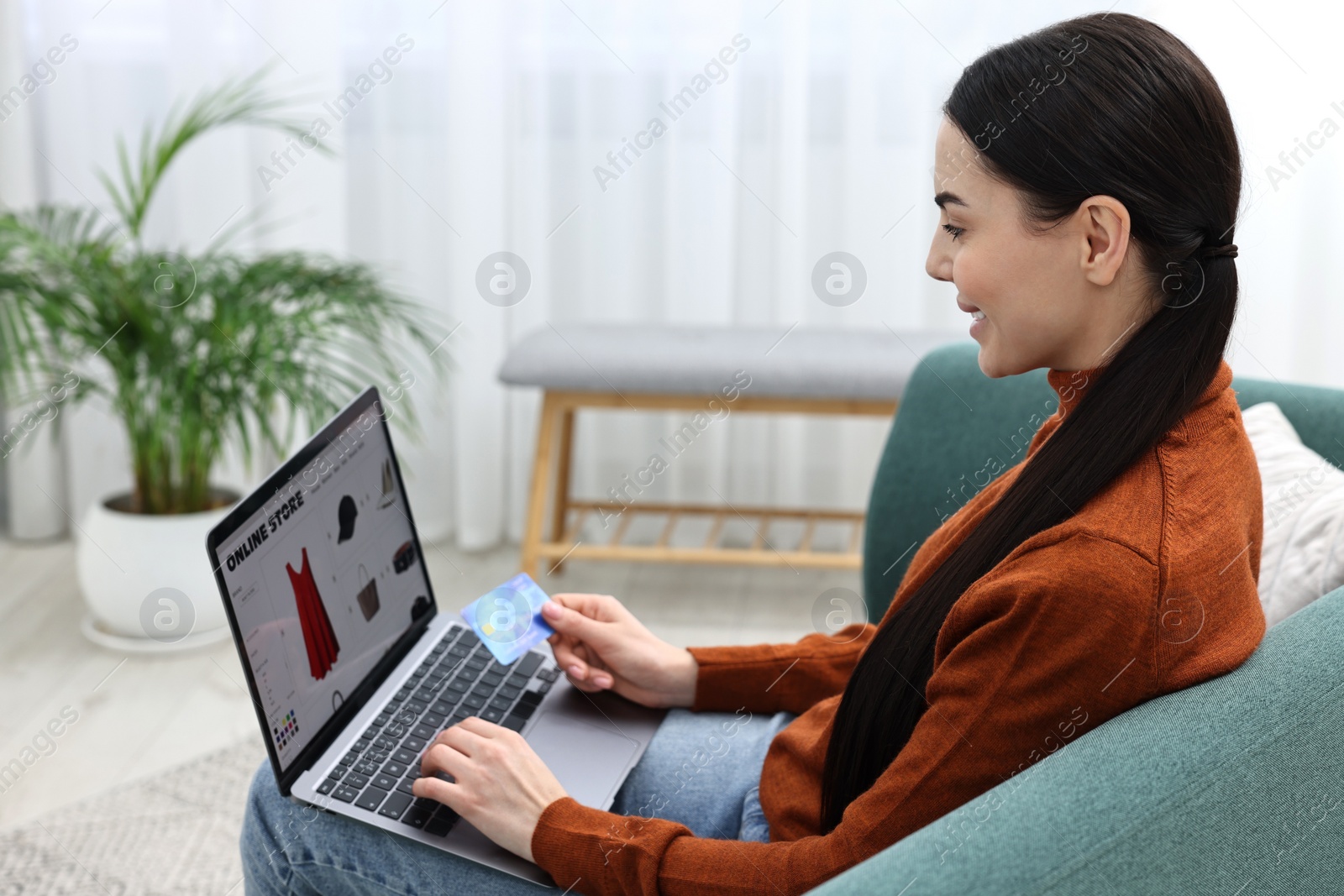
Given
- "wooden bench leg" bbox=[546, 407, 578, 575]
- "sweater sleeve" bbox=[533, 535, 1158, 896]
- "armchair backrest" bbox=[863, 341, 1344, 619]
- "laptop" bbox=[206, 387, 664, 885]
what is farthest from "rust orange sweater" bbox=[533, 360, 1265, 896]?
"wooden bench leg" bbox=[546, 407, 578, 575]

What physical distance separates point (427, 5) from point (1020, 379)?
5.91ft

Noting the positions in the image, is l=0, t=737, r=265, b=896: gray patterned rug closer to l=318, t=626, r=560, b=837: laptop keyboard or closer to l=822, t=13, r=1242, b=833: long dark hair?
l=318, t=626, r=560, b=837: laptop keyboard

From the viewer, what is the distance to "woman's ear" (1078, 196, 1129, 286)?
772 mm

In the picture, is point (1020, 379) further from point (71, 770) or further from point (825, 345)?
point (71, 770)

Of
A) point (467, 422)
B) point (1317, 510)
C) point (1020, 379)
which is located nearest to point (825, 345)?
point (467, 422)

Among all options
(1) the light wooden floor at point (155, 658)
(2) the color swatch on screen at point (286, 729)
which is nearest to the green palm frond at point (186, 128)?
(1) the light wooden floor at point (155, 658)

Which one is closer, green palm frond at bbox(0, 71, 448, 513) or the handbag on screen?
the handbag on screen

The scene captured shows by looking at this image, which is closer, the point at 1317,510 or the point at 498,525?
the point at 1317,510

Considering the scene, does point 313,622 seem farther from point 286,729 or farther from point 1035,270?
point 1035,270

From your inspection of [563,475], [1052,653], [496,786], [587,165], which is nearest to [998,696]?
[1052,653]

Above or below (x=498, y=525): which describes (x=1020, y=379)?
above

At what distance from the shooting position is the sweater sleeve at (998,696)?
722 mm

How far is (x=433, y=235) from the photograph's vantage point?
9.05 feet

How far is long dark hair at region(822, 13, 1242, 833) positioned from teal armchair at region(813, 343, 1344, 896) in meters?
0.15
